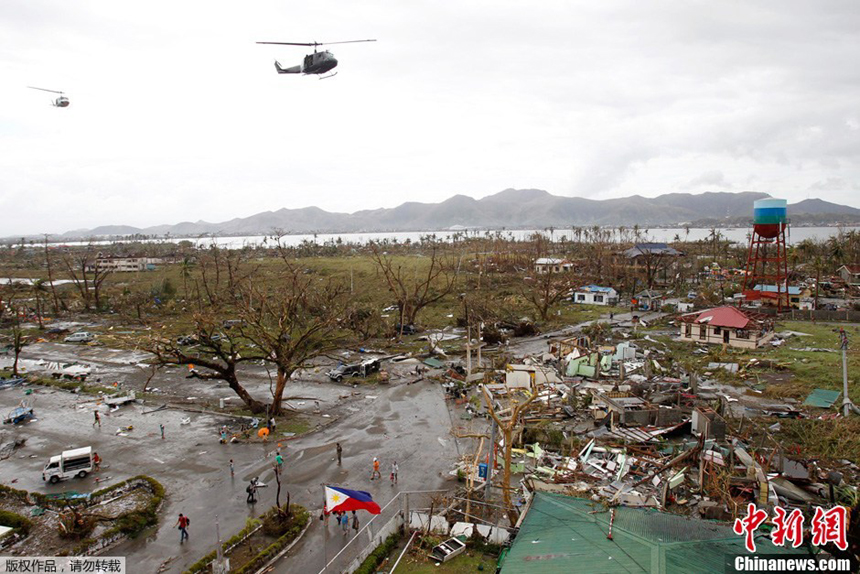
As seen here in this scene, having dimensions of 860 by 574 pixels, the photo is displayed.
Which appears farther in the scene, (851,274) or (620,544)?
(851,274)

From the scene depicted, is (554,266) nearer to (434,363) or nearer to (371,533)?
(434,363)

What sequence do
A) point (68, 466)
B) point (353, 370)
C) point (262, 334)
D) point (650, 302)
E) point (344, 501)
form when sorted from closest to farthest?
point (344, 501), point (68, 466), point (262, 334), point (353, 370), point (650, 302)

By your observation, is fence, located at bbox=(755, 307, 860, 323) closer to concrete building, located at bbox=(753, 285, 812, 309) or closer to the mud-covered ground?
concrete building, located at bbox=(753, 285, 812, 309)

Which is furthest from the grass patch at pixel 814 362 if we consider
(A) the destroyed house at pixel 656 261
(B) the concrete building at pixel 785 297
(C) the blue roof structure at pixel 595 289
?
(A) the destroyed house at pixel 656 261

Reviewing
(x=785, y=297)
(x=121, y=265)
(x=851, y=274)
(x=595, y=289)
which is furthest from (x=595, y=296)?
(x=121, y=265)

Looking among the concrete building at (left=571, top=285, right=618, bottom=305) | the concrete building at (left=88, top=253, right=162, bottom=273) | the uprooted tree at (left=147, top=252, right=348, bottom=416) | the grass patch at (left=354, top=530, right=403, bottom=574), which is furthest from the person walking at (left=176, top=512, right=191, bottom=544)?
the concrete building at (left=88, top=253, right=162, bottom=273)

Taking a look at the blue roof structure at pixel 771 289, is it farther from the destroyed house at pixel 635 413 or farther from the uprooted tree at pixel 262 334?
the uprooted tree at pixel 262 334

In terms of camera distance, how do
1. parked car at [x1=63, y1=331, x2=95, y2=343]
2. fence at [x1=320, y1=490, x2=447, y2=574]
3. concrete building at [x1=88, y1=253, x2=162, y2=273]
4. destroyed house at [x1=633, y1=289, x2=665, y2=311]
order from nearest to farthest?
fence at [x1=320, y1=490, x2=447, y2=574] < parked car at [x1=63, y1=331, x2=95, y2=343] < destroyed house at [x1=633, y1=289, x2=665, y2=311] < concrete building at [x1=88, y1=253, x2=162, y2=273]
